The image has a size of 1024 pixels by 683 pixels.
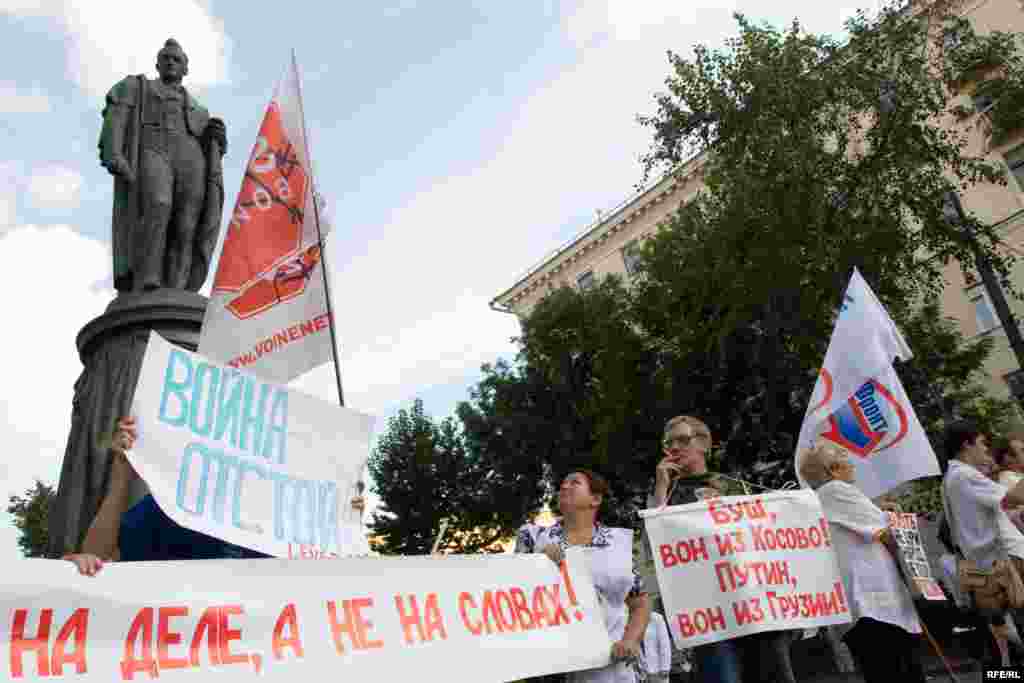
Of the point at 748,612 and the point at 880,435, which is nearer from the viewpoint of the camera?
the point at 748,612

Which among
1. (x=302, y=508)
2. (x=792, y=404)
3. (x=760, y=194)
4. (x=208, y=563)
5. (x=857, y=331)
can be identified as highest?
(x=760, y=194)

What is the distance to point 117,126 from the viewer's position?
6668 millimetres

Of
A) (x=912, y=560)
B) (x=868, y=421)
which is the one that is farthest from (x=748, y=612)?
(x=868, y=421)

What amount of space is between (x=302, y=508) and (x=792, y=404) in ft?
63.6

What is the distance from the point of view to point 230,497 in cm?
350

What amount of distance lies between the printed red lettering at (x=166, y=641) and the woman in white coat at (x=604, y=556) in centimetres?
167

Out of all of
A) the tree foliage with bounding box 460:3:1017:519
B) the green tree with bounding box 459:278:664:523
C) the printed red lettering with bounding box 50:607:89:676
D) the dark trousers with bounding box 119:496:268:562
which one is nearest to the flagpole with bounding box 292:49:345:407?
the dark trousers with bounding box 119:496:268:562

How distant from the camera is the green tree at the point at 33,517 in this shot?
2261 centimetres

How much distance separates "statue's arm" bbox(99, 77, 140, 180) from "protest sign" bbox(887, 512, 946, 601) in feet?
19.2

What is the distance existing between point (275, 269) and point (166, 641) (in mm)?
2320

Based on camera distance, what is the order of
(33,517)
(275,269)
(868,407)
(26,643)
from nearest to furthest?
(26,643) < (275,269) < (868,407) < (33,517)

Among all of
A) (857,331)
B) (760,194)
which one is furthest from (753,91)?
(857,331)

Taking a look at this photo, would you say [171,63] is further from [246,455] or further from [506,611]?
[506,611]

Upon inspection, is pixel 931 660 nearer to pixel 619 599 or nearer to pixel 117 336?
pixel 619 599
